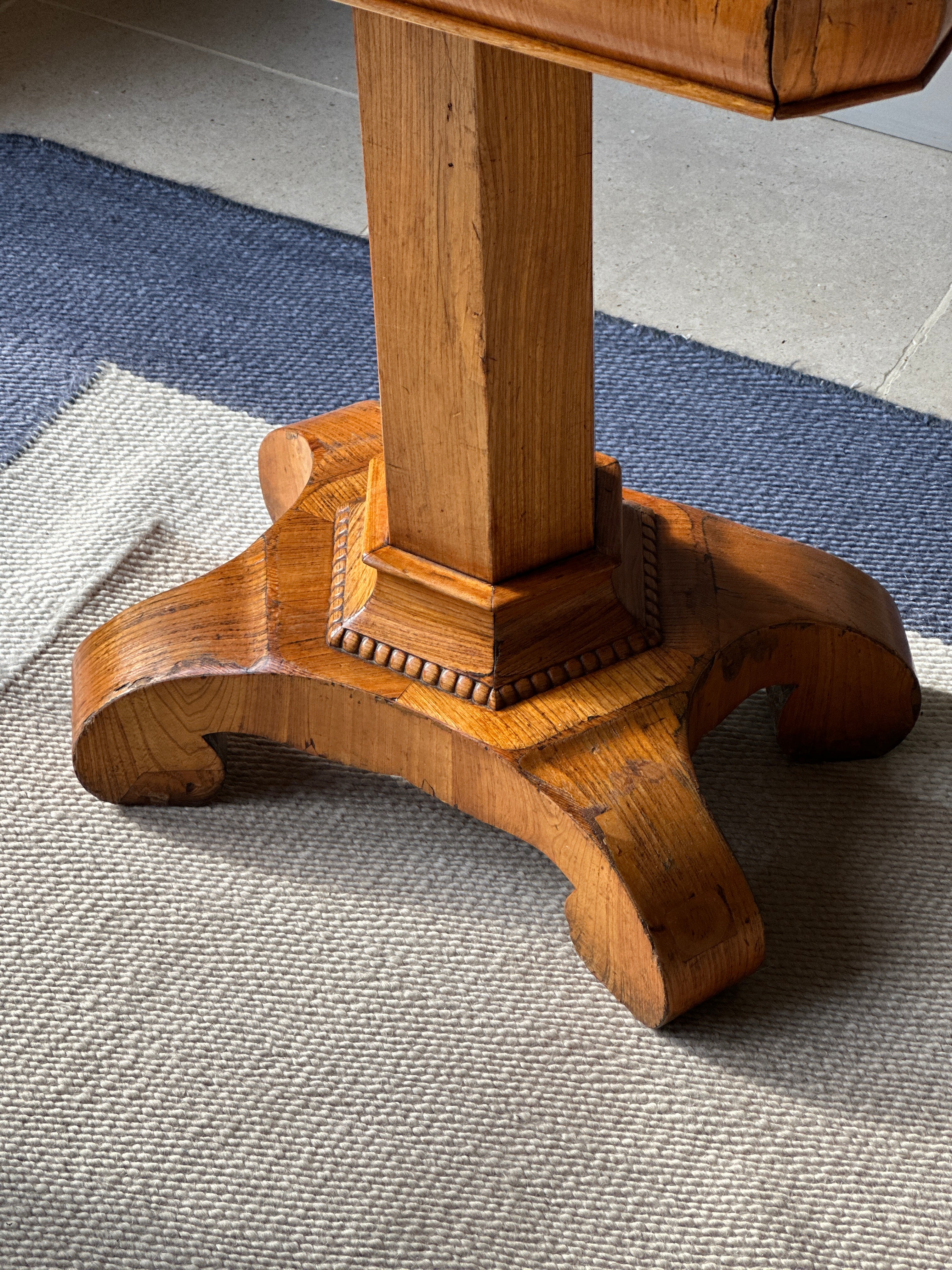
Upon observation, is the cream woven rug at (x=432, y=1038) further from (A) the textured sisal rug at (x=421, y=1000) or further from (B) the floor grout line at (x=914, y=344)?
(B) the floor grout line at (x=914, y=344)

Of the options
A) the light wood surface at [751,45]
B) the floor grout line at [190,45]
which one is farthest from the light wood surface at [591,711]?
the floor grout line at [190,45]

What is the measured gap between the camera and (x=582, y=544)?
78 cm

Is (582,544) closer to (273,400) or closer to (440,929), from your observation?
(440,929)

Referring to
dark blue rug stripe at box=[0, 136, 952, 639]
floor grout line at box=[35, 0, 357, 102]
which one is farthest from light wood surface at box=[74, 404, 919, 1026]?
floor grout line at box=[35, 0, 357, 102]

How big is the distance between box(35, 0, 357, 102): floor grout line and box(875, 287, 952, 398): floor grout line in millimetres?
661

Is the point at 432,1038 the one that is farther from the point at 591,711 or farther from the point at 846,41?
the point at 846,41

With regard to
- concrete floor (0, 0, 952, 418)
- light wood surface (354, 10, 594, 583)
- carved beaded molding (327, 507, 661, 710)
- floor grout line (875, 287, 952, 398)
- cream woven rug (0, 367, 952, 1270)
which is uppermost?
light wood surface (354, 10, 594, 583)

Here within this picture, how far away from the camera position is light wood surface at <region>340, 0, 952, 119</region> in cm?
39

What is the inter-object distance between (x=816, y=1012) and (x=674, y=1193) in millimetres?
133

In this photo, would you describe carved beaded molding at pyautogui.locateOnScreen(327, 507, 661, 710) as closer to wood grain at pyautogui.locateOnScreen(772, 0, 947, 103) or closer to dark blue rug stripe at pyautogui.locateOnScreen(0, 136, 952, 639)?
dark blue rug stripe at pyautogui.locateOnScreen(0, 136, 952, 639)

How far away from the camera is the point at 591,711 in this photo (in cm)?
76

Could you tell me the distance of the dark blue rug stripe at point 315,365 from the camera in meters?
1.09

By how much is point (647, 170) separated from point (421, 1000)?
0.97m

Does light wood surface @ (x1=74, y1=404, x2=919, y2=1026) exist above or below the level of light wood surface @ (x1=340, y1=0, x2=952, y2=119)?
below
